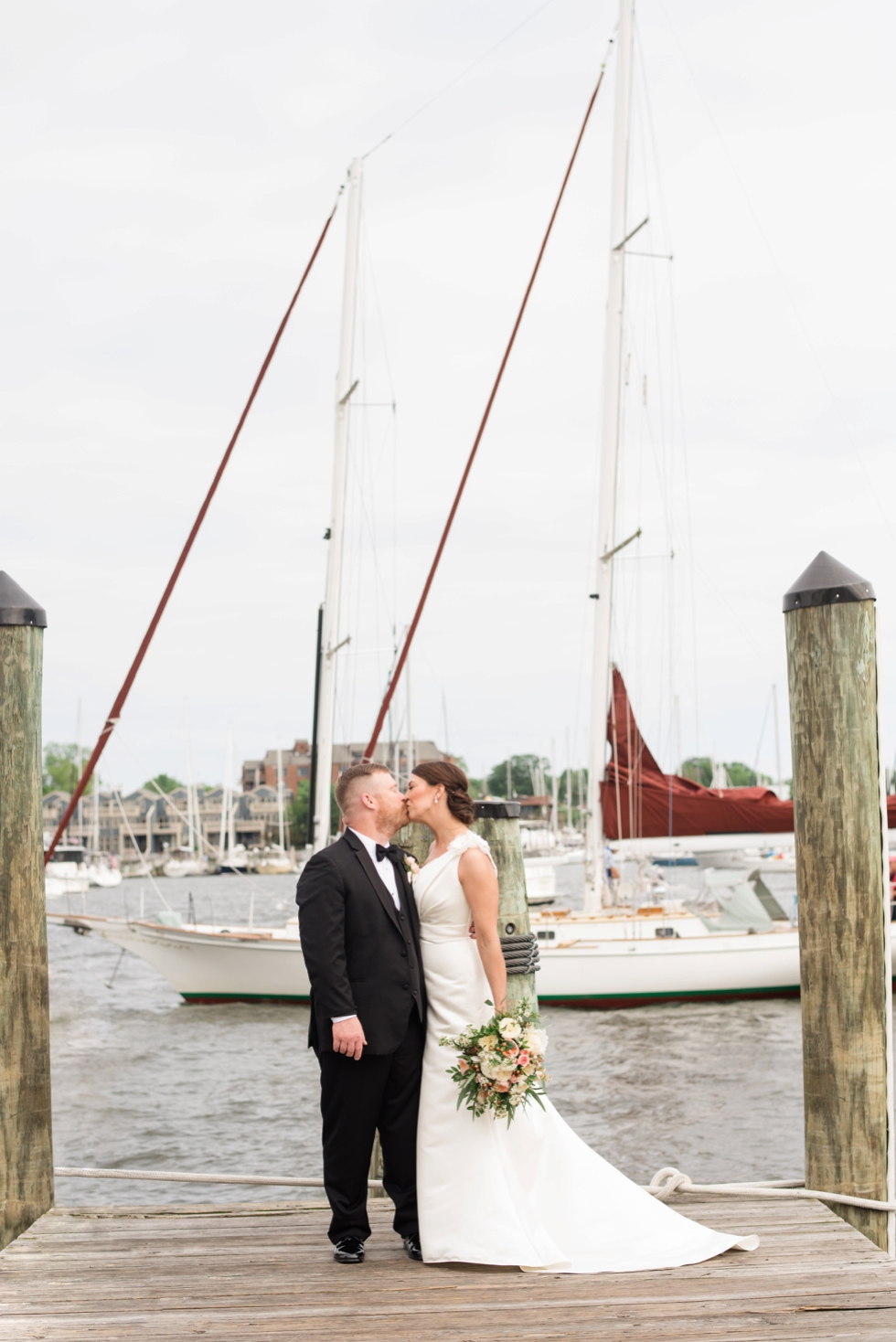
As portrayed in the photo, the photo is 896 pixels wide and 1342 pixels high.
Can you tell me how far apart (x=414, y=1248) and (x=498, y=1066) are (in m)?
0.86

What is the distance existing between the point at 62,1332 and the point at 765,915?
60.2ft

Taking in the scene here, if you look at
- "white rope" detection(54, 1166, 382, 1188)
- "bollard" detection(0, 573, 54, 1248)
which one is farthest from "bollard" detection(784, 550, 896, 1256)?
"bollard" detection(0, 573, 54, 1248)

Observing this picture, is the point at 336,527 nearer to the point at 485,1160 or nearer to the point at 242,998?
the point at 242,998

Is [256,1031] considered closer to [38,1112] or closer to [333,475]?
[333,475]

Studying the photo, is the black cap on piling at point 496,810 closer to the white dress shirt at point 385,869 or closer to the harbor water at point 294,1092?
the white dress shirt at point 385,869

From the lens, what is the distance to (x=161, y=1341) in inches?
155

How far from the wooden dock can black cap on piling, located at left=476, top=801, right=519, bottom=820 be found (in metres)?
1.90

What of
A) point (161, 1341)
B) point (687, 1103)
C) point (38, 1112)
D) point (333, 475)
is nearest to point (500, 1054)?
point (161, 1341)

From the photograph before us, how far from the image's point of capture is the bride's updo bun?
195 inches

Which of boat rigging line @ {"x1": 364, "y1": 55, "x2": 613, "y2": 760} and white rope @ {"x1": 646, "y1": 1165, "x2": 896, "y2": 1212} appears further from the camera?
boat rigging line @ {"x1": 364, "y1": 55, "x2": 613, "y2": 760}

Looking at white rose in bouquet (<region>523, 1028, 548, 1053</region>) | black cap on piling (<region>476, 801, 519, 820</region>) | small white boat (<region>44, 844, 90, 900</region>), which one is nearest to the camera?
white rose in bouquet (<region>523, 1028, 548, 1053</region>)

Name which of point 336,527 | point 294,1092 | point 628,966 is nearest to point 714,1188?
point 294,1092

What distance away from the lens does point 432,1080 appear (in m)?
4.84

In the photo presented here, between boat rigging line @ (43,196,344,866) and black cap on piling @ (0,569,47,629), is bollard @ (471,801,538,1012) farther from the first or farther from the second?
boat rigging line @ (43,196,344,866)
